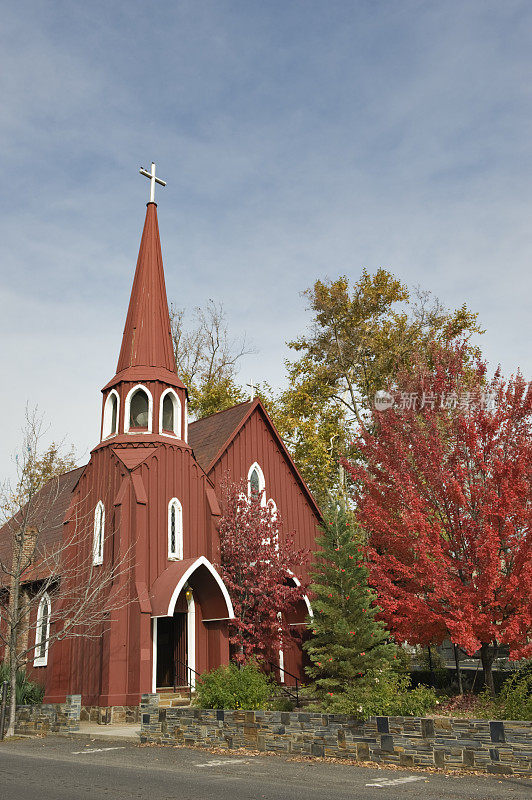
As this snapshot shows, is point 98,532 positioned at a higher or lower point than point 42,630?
higher

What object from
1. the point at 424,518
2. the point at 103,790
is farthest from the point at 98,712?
the point at 424,518

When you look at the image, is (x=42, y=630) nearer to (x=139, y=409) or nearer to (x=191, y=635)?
(x=191, y=635)

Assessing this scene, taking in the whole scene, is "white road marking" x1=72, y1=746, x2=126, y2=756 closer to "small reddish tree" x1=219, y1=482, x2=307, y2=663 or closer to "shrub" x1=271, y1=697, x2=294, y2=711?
"shrub" x1=271, y1=697, x2=294, y2=711

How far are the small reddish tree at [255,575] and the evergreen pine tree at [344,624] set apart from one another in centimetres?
372

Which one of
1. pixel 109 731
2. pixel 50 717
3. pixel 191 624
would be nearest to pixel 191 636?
pixel 191 624

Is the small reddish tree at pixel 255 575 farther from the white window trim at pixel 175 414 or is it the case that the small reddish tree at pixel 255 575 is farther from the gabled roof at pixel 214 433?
the white window trim at pixel 175 414

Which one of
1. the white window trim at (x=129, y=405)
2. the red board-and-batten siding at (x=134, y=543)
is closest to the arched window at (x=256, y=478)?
the red board-and-batten siding at (x=134, y=543)

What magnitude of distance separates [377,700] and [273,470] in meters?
12.0

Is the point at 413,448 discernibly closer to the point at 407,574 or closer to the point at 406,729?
the point at 407,574

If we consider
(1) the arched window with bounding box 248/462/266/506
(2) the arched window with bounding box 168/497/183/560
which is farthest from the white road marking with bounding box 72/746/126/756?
(1) the arched window with bounding box 248/462/266/506

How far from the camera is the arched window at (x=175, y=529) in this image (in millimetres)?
18625

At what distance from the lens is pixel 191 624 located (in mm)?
18484

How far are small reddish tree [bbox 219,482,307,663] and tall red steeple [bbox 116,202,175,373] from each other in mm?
5507

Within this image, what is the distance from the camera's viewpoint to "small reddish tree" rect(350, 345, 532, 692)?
41.8ft
